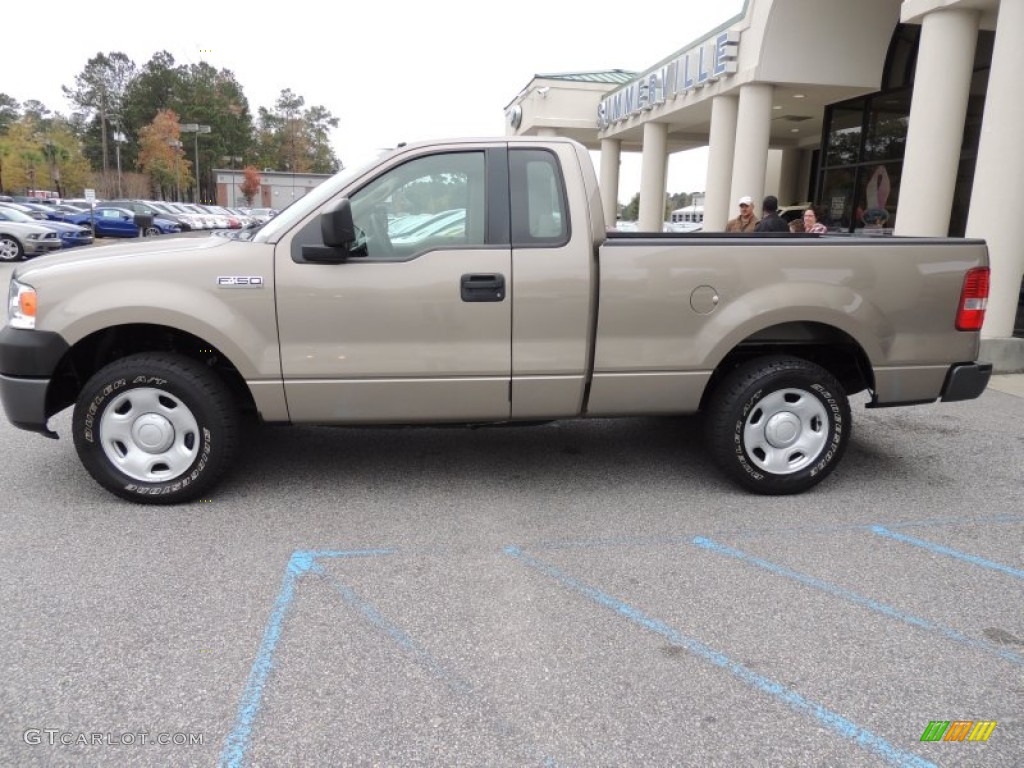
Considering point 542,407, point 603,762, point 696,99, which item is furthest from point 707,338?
point 696,99

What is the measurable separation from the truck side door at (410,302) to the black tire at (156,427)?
0.45m

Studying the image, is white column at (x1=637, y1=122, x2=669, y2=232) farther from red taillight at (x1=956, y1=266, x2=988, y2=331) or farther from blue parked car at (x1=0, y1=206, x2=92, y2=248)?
red taillight at (x1=956, y1=266, x2=988, y2=331)

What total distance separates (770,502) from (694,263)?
1.50 metres

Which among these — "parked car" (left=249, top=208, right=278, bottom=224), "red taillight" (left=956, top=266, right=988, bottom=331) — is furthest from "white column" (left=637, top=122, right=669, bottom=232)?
"red taillight" (left=956, top=266, right=988, bottom=331)

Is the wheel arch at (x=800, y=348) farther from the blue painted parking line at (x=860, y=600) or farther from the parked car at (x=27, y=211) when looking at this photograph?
the parked car at (x=27, y=211)

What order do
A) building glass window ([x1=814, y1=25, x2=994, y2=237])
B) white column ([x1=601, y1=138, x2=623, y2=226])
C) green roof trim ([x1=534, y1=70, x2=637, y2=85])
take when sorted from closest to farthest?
building glass window ([x1=814, y1=25, x2=994, y2=237]) → white column ([x1=601, y1=138, x2=623, y2=226]) → green roof trim ([x1=534, y1=70, x2=637, y2=85])

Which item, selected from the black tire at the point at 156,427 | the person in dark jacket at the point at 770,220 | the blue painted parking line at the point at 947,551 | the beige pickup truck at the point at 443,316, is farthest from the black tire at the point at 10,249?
the blue painted parking line at the point at 947,551

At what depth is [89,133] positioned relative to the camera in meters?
93.8

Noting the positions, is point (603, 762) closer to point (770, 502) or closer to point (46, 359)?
point (770, 502)

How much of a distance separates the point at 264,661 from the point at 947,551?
3328mm

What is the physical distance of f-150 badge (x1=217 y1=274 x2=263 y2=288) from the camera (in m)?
4.20

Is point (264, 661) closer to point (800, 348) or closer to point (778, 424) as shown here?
point (778, 424)

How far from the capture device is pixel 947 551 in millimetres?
4062

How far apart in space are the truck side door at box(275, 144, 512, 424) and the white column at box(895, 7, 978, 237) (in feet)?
23.1
